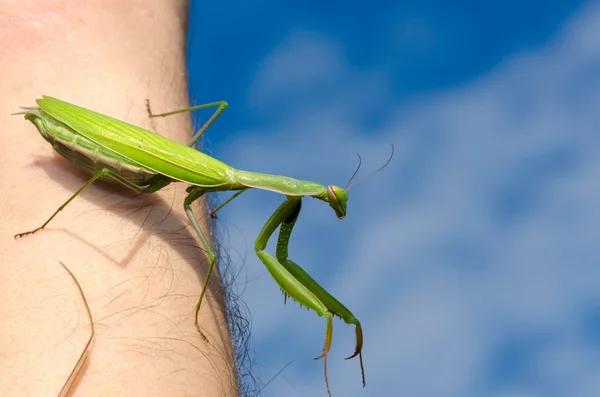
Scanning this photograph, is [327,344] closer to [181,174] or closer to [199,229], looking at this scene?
[199,229]

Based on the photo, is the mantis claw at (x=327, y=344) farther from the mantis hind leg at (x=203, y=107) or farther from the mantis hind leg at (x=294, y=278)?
the mantis hind leg at (x=203, y=107)

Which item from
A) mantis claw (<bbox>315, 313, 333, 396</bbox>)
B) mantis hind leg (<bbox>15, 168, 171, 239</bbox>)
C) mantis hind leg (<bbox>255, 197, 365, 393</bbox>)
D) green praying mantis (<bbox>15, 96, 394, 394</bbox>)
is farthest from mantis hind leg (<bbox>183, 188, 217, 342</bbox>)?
mantis claw (<bbox>315, 313, 333, 396</bbox>)

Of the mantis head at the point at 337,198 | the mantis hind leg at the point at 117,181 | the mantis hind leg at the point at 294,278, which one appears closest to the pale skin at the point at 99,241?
the mantis hind leg at the point at 117,181

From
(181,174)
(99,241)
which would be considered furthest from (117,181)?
(99,241)

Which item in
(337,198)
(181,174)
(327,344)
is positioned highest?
(337,198)

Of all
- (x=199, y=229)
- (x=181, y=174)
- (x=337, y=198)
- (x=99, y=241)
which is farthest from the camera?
(x=337, y=198)

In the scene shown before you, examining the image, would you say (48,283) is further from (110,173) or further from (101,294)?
(110,173)
